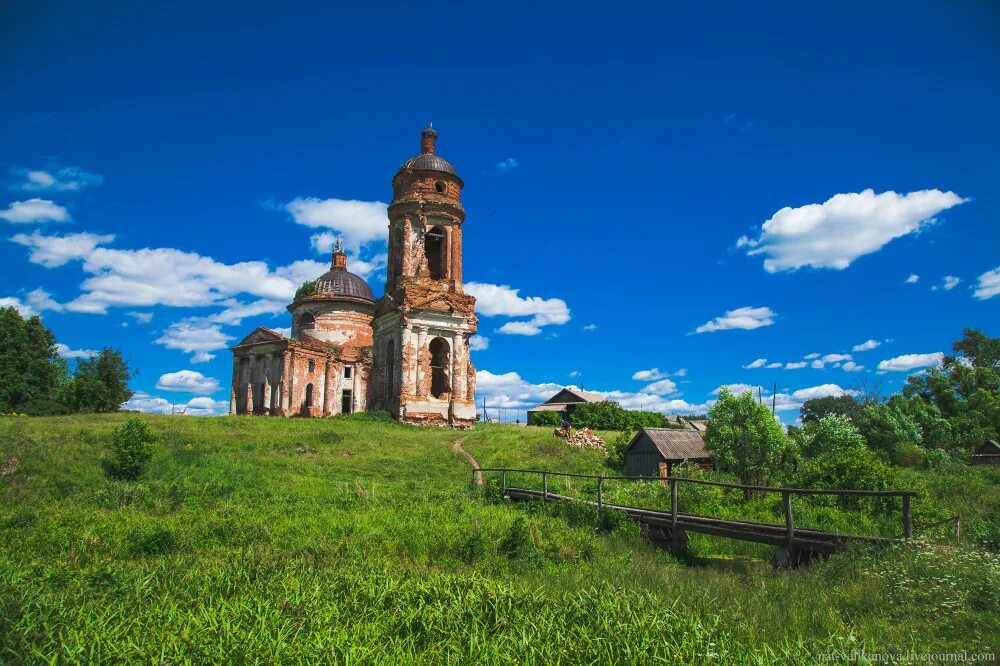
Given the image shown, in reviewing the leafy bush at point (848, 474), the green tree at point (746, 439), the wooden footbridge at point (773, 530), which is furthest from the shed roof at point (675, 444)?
the wooden footbridge at point (773, 530)

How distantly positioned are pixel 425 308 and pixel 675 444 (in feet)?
53.9

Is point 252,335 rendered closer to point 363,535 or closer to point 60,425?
point 60,425

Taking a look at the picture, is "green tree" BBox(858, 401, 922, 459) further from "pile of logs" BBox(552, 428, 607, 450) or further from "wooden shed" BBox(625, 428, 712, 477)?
"pile of logs" BBox(552, 428, 607, 450)

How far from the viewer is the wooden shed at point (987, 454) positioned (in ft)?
100.0

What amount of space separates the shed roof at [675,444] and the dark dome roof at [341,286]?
25930 millimetres

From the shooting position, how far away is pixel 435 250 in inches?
1544

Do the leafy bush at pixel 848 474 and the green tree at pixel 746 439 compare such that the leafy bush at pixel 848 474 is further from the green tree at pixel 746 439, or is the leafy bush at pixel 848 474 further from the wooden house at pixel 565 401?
the wooden house at pixel 565 401

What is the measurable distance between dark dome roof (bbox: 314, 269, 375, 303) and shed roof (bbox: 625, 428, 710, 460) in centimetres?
2593

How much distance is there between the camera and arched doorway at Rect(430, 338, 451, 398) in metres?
35.4

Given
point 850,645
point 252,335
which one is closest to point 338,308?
point 252,335

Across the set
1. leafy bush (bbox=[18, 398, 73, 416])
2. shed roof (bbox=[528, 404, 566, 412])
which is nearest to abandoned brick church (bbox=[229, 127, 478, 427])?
leafy bush (bbox=[18, 398, 73, 416])

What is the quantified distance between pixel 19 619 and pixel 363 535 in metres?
5.70

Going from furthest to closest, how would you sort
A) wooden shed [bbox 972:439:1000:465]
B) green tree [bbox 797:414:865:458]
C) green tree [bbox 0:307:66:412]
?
green tree [bbox 0:307:66:412], wooden shed [bbox 972:439:1000:465], green tree [bbox 797:414:865:458]

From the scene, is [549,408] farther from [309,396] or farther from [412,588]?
[412,588]
